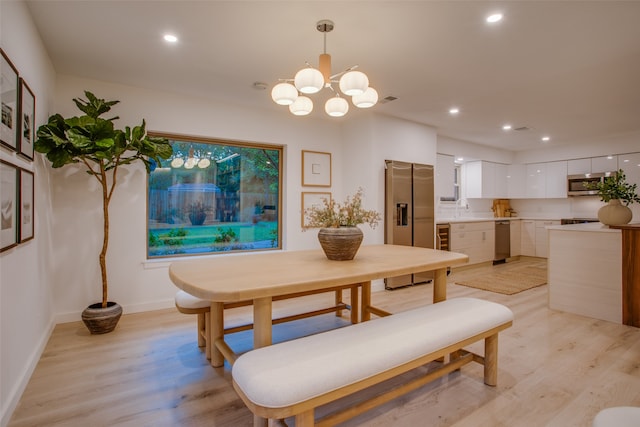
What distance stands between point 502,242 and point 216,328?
249 inches

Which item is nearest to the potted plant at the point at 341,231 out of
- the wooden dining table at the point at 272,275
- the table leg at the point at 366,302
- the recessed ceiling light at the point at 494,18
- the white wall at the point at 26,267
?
the wooden dining table at the point at 272,275

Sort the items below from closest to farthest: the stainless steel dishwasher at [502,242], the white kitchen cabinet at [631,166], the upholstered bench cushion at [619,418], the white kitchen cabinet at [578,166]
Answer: the upholstered bench cushion at [619,418] → the white kitchen cabinet at [631,166] → the white kitchen cabinet at [578,166] → the stainless steel dishwasher at [502,242]

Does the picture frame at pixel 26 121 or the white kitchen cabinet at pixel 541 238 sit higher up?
the picture frame at pixel 26 121

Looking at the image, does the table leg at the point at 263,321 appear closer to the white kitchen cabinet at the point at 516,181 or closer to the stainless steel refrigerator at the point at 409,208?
the stainless steel refrigerator at the point at 409,208

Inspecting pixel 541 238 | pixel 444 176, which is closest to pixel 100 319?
pixel 444 176

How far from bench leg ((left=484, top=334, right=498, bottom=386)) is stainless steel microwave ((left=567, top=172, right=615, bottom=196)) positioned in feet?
19.3

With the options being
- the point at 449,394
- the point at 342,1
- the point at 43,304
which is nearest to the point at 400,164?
the point at 342,1

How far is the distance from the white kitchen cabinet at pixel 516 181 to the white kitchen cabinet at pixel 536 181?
78 millimetres

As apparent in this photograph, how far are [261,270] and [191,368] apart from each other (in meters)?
1.13

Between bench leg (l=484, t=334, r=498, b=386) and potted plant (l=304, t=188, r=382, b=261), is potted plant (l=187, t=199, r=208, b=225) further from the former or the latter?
bench leg (l=484, t=334, r=498, b=386)

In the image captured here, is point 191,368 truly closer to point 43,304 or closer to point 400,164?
point 43,304

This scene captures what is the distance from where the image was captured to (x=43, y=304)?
2793 mm

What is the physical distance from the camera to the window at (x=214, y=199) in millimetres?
3977

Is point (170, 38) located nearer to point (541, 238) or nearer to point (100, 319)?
point (100, 319)
